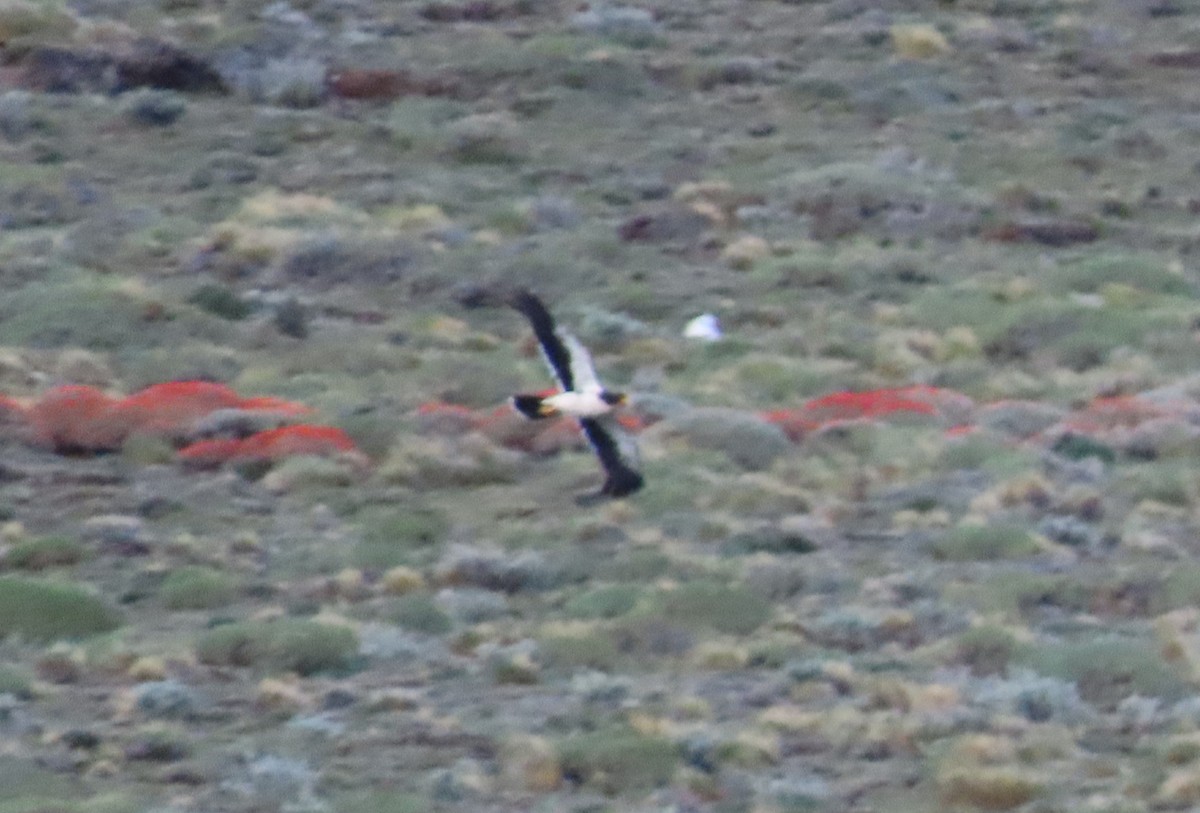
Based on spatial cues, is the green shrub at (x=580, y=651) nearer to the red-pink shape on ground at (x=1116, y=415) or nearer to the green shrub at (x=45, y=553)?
the green shrub at (x=45, y=553)

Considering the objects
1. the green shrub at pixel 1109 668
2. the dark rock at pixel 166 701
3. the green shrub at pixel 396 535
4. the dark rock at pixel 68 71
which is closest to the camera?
the dark rock at pixel 166 701

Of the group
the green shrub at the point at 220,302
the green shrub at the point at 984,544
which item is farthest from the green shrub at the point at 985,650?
the green shrub at the point at 220,302

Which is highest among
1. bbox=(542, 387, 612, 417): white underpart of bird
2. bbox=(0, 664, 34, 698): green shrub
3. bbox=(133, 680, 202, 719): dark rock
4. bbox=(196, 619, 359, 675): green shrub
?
bbox=(542, 387, 612, 417): white underpart of bird

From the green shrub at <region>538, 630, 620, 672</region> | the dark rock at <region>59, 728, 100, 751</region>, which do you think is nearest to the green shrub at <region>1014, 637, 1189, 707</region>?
the green shrub at <region>538, 630, 620, 672</region>

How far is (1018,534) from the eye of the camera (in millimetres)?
20547

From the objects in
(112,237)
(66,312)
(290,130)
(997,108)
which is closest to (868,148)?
(997,108)

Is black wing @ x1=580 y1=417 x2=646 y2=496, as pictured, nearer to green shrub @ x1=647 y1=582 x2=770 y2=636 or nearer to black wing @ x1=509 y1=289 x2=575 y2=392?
black wing @ x1=509 y1=289 x2=575 y2=392

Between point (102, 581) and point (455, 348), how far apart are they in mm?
9585

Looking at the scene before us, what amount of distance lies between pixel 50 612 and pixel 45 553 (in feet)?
7.08

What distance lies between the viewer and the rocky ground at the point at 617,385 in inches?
612

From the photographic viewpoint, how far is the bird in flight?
56.3 ft

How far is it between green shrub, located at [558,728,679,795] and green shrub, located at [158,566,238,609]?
14.8 feet

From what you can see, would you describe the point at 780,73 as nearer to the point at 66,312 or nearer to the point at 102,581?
the point at 66,312

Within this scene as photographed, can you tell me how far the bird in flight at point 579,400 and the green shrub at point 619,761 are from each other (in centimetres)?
265
